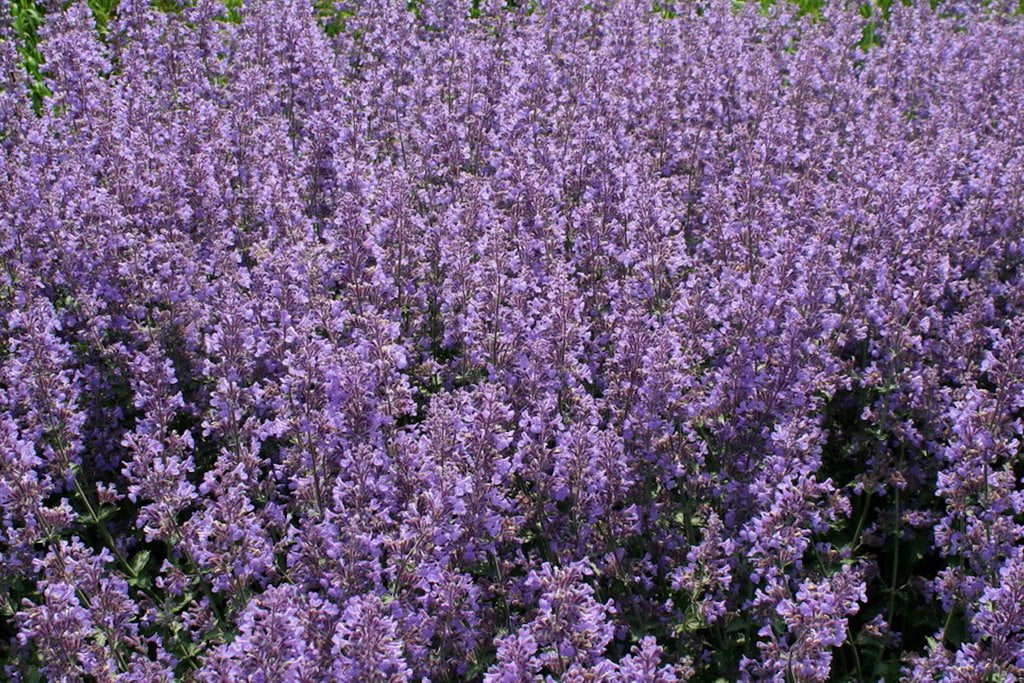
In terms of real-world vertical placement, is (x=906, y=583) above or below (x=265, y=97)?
below

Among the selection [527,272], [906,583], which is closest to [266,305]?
[527,272]

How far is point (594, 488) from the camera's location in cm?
359

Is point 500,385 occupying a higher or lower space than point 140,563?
higher

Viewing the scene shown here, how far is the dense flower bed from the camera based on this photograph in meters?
3.30

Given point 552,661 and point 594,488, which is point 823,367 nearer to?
point 594,488

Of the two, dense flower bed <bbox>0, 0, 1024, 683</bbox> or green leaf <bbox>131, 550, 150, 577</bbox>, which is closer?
dense flower bed <bbox>0, 0, 1024, 683</bbox>

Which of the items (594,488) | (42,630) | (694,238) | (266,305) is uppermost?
(694,238)

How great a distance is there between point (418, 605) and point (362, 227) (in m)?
1.80

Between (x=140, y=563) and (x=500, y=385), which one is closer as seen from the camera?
(x=500, y=385)

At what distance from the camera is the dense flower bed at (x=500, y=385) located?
3.30 m

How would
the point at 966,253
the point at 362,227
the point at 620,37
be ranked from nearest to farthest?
the point at 362,227 → the point at 966,253 → the point at 620,37

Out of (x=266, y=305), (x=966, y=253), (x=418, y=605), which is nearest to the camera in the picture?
(x=418, y=605)

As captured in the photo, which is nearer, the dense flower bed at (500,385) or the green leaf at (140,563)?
the dense flower bed at (500,385)

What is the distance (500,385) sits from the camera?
386 centimetres
